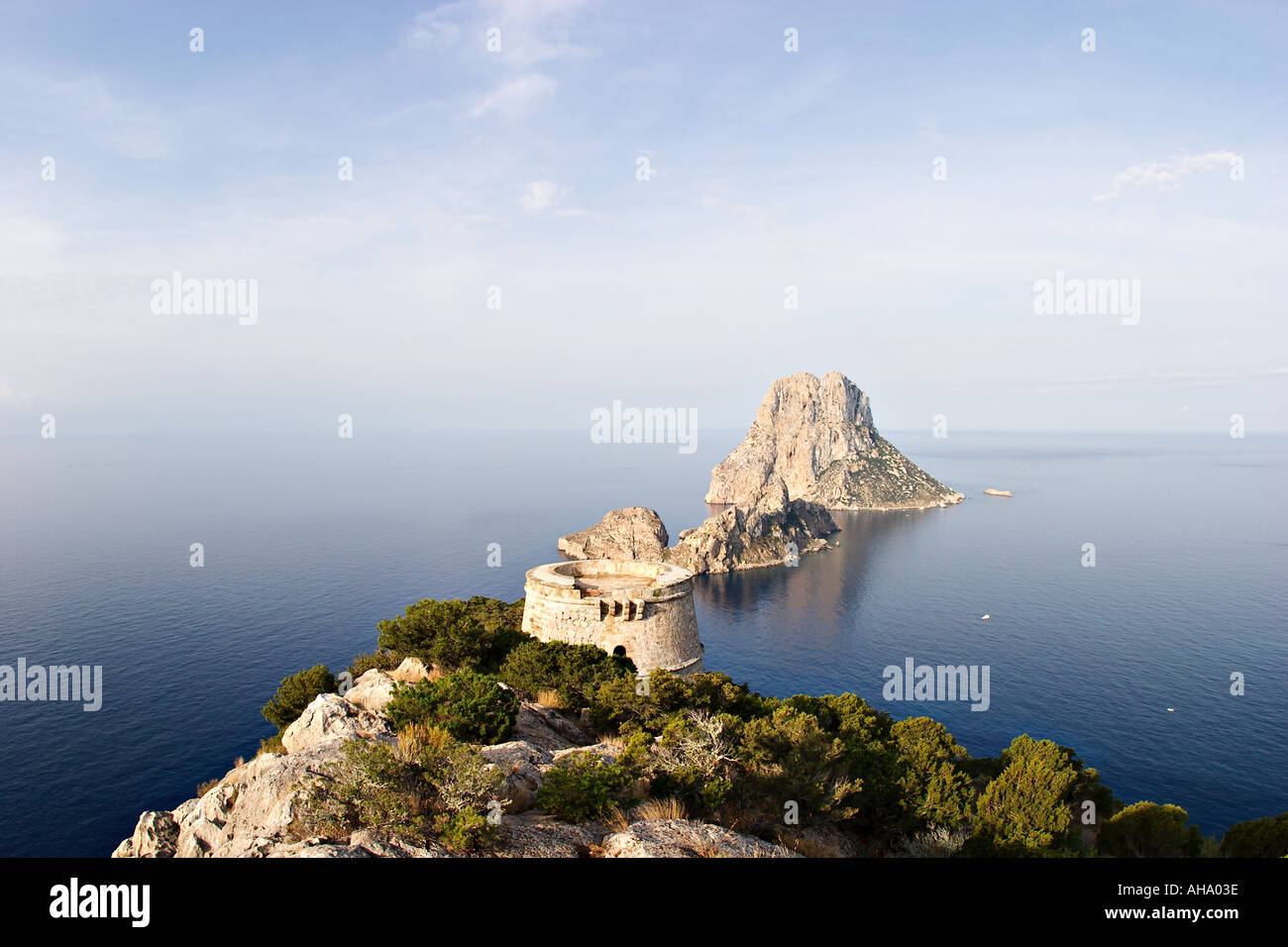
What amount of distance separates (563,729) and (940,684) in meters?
61.5

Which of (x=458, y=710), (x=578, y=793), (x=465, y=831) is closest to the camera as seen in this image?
(x=465, y=831)

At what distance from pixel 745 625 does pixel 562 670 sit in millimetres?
69875

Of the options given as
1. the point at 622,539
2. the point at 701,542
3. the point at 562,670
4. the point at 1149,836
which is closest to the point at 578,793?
the point at 562,670

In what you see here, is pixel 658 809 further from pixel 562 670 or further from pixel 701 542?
pixel 701 542

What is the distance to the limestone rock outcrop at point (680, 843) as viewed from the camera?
35.8ft

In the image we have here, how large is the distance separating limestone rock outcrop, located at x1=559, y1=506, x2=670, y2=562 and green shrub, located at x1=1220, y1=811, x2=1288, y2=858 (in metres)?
103

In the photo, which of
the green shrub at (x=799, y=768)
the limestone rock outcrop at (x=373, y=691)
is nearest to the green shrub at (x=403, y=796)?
the green shrub at (x=799, y=768)

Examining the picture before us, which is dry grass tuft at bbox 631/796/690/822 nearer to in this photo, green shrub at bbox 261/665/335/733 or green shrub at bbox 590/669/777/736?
green shrub at bbox 590/669/777/736

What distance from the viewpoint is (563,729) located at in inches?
937

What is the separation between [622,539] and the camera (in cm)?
13000

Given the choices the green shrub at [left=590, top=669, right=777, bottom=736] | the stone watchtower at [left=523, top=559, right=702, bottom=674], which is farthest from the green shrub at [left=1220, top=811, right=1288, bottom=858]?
the stone watchtower at [left=523, top=559, right=702, bottom=674]
